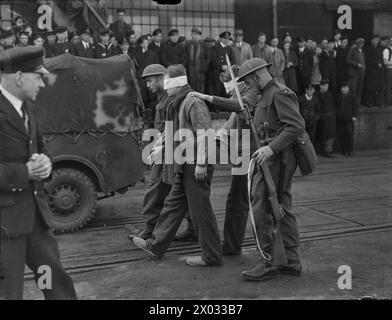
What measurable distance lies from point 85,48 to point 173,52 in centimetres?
213

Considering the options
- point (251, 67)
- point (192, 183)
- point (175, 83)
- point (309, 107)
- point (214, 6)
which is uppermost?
point (214, 6)

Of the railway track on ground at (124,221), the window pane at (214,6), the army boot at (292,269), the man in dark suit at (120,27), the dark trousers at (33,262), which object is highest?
the window pane at (214,6)

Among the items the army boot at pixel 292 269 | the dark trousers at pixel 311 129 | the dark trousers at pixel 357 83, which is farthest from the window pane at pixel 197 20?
the army boot at pixel 292 269

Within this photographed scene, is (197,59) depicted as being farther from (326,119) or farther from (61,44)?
(326,119)

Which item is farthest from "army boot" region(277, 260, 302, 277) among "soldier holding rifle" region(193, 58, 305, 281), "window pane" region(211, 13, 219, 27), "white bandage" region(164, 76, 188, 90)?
"window pane" region(211, 13, 219, 27)

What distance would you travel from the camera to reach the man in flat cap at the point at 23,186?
3717 mm

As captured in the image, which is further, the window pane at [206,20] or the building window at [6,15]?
the window pane at [206,20]

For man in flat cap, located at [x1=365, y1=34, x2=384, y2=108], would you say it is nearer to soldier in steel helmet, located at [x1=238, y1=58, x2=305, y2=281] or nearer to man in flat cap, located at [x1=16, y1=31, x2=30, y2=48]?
man in flat cap, located at [x1=16, y1=31, x2=30, y2=48]

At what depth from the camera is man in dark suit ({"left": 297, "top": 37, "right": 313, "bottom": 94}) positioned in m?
14.6

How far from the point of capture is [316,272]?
19.0ft

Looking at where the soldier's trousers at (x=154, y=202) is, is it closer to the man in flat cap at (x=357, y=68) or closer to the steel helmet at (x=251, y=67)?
the steel helmet at (x=251, y=67)

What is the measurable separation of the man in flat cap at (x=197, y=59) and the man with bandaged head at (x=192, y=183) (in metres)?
7.19

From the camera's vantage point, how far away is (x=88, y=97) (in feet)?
24.4

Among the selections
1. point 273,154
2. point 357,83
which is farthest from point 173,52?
point 273,154
